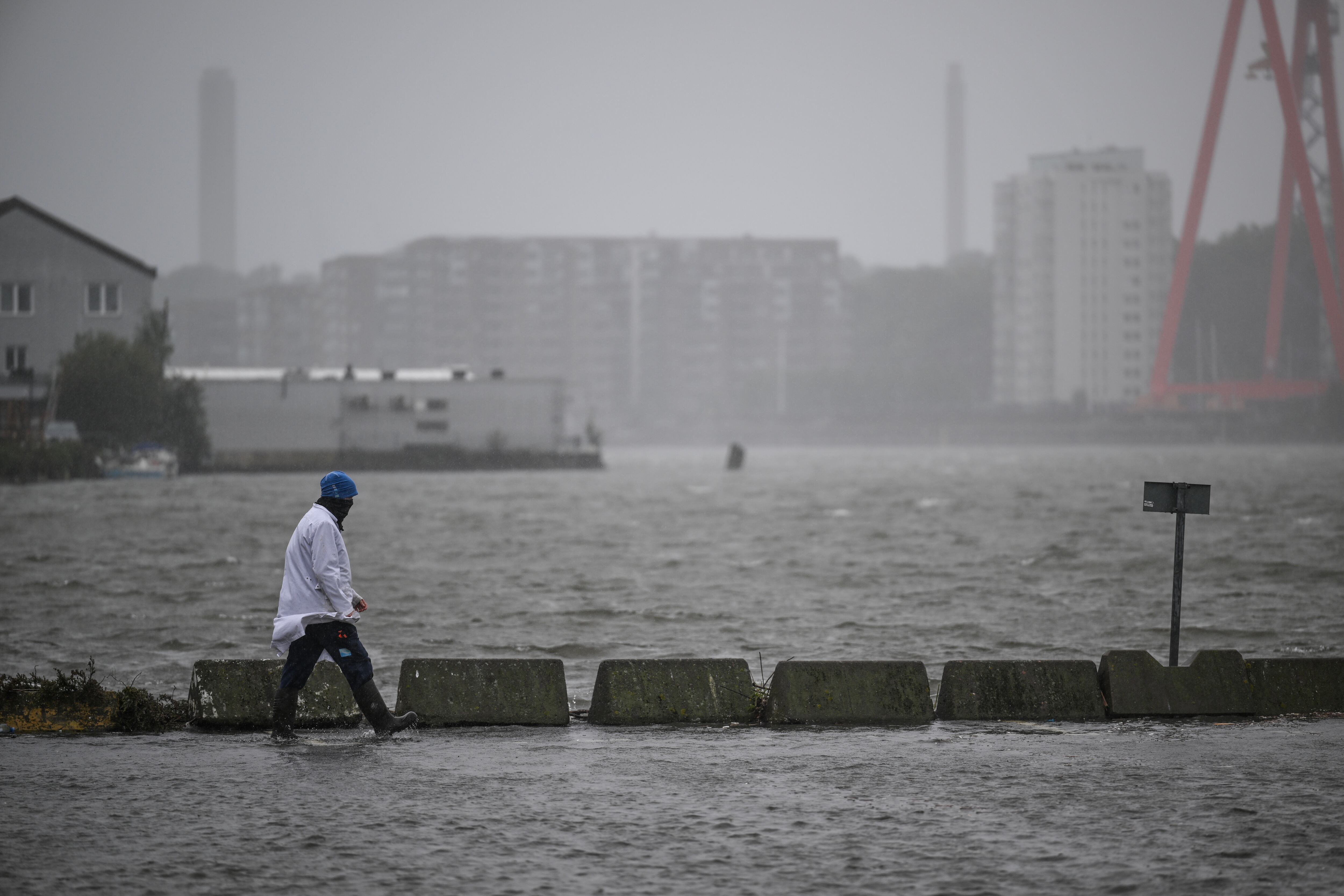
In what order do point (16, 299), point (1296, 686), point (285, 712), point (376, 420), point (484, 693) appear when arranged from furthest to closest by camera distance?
1. point (376, 420)
2. point (16, 299)
3. point (1296, 686)
4. point (484, 693)
5. point (285, 712)

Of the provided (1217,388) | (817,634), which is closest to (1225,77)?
(1217,388)

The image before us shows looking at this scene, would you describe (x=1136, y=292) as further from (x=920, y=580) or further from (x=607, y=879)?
(x=607, y=879)

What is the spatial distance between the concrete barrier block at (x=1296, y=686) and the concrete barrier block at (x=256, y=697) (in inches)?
255

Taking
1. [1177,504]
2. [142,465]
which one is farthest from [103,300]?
[1177,504]

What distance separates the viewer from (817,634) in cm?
2019

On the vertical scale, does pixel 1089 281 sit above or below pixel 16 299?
above

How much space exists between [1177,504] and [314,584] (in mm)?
6449

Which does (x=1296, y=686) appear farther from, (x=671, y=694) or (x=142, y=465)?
(x=142, y=465)

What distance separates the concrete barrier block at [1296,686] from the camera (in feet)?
36.8

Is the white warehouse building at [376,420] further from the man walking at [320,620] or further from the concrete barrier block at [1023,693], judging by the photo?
the concrete barrier block at [1023,693]

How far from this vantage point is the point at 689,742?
33.1 feet

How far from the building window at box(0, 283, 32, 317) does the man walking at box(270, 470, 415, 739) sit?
7537 cm

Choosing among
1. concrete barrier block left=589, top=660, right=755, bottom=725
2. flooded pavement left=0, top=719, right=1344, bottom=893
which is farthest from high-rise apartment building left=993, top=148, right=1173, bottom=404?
flooded pavement left=0, top=719, right=1344, bottom=893

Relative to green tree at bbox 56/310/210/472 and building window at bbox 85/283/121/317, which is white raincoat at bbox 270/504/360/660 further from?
building window at bbox 85/283/121/317
